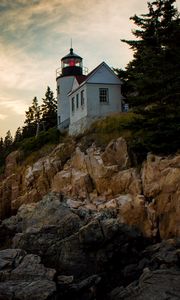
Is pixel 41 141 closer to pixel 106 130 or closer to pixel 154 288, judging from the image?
pixel 106 130

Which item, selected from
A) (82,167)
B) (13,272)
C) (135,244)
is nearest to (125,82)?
(82,167)

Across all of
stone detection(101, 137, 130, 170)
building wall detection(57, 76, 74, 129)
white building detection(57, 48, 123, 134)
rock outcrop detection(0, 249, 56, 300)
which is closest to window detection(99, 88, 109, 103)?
white building detection(57, 48, 123, 134)

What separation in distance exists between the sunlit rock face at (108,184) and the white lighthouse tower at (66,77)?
7.71 meters

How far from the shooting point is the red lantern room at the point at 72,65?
45750mm

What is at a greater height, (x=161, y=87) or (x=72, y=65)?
(x=72, y=65)

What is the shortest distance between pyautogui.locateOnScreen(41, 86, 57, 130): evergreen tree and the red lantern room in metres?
16.9

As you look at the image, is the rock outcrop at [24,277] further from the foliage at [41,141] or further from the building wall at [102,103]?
the foliage at [41,141]

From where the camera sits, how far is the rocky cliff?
58.5 feet

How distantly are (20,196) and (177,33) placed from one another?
815 inches

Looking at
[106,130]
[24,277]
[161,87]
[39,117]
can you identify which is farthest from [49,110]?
[24,277]

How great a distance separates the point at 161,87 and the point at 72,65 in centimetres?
2096

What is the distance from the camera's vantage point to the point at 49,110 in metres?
64.2

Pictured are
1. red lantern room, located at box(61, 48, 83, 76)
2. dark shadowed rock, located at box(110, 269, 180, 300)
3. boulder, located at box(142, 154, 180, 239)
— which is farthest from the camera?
red lantern room, located at box(61, 48, 83, 76)

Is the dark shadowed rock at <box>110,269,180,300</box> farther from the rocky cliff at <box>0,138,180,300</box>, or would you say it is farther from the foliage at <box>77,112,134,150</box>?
the foliage at <box>77,112,134,150</box>
